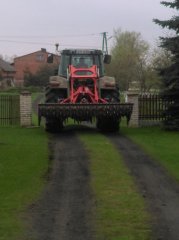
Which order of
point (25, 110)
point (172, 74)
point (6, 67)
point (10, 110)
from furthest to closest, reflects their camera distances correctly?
point (6, 67), point (10, 110), point (25, 110), point (172, 74)

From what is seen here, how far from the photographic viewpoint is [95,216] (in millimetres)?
8484

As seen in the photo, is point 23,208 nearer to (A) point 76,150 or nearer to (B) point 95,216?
(B) point 95,216

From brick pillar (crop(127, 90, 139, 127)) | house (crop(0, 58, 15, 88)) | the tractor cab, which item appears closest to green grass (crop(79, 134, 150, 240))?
the tractor cab

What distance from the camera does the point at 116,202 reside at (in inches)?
373

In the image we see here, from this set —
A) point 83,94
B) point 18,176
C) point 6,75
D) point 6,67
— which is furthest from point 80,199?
point 6,67

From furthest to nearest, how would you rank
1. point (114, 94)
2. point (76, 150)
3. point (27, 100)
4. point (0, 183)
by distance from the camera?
point (27, 100) < point (114, 94) < point (76, 150) < point (0, 183)

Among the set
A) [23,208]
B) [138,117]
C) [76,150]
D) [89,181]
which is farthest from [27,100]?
[23,208]

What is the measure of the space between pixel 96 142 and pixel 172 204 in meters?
9.15

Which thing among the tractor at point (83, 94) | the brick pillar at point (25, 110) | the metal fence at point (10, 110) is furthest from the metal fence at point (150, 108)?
the metal fence at point (10, 110)

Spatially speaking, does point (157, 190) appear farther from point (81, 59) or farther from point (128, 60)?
point (128, 60)

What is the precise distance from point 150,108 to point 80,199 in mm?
17886

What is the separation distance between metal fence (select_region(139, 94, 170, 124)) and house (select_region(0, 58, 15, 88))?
75.7 meters

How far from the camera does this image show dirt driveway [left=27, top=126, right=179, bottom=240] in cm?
766

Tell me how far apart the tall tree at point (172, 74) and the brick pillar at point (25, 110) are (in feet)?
20.6
